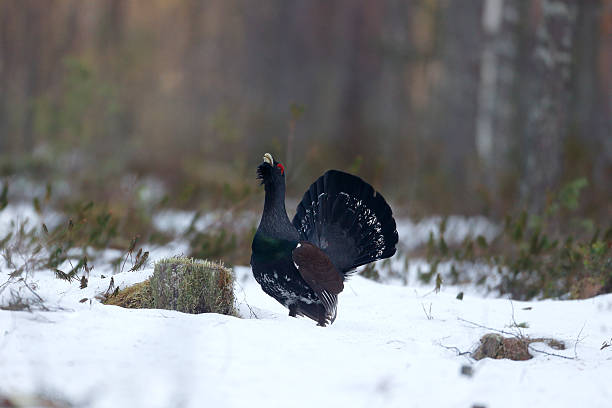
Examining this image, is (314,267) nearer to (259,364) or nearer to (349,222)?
(349,222)

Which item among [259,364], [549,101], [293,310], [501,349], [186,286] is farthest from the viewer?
[549,101]

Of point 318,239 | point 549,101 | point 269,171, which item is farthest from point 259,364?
point 549,101

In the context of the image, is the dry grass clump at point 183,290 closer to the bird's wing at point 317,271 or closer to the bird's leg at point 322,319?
the bird's wing at point 317,271

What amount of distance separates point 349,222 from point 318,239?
25 centimetres

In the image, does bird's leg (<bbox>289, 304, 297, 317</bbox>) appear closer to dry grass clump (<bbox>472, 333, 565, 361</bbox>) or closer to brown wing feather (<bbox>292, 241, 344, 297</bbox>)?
brown wing feather (<bbox>292, 241, 344, 297</bbox>)

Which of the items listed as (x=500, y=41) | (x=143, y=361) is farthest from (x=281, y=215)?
(x=500, y=41)

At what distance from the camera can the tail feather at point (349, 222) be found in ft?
15.2

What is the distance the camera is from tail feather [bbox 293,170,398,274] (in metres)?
4.63

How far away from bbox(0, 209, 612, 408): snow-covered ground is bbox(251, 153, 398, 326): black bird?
0.36 m

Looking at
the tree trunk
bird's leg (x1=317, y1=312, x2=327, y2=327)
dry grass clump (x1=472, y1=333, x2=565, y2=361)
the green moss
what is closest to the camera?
dry grass clump (x1=472, y1=333, x2=565, y2=361)

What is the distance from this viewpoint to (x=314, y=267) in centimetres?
413

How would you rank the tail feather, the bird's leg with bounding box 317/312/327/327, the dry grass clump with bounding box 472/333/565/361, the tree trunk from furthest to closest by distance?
1. the tree trunk
2. the tail feather
3. the bird's leg with bounding box 317/312/327/327
4. the dry grass clump with bounding box 472/333/565/361

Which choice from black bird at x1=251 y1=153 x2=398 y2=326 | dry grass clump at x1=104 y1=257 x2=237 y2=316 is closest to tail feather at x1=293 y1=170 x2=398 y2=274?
black bird at x1=251 y1=153 x2=398 y2=326

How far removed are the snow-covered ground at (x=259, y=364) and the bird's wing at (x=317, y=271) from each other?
0.27 m
